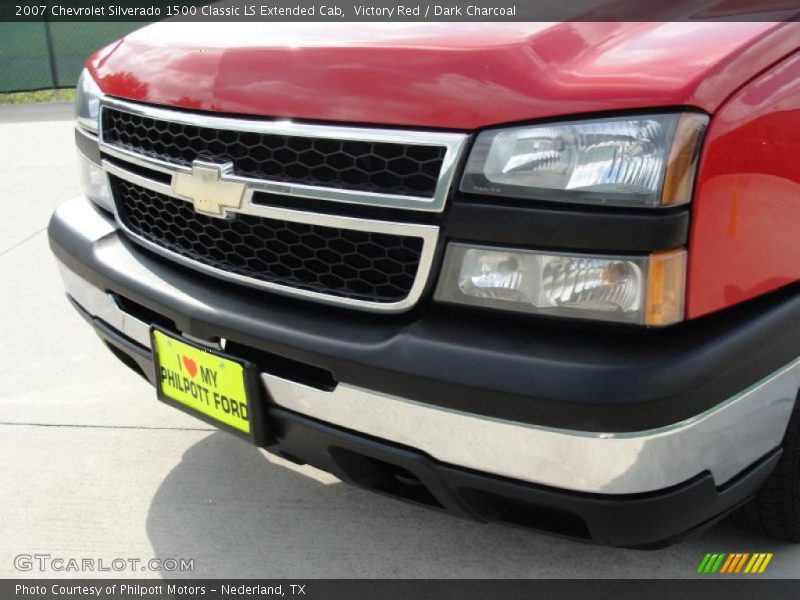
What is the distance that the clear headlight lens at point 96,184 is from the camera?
2523 mm

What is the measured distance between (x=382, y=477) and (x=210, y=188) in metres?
0.78

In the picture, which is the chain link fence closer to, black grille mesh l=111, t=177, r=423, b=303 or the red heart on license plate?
black grille mesh l=111, t=177, r=423, b=303

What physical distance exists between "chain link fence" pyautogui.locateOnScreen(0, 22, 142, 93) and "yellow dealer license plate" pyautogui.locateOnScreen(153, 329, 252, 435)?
12.8m

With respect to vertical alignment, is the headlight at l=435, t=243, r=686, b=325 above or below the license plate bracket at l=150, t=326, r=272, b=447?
above

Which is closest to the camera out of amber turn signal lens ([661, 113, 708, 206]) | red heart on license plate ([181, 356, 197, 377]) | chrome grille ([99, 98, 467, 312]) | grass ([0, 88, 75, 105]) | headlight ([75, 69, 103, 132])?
amber turn signal lens ([661, 113, 708, 206])

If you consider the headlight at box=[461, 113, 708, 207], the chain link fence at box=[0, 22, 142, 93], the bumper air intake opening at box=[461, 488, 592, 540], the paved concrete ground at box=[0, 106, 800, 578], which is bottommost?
the chain link fence at box=[0, 22, 142, 93]

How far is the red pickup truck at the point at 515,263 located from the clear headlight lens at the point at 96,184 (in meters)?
0.57

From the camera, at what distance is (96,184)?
2607 millimetres

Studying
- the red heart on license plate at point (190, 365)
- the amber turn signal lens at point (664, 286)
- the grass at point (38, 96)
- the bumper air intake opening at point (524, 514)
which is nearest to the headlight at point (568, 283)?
the amber turn signal lens at point (664, 286)

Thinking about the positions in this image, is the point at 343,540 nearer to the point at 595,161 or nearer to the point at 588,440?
the point at 588,440

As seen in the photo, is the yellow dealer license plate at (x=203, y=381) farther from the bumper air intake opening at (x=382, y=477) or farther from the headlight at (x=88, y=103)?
the headlight at (x=88, y=103)

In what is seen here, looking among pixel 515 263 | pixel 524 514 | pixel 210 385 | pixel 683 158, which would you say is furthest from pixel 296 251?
pixel 683 158

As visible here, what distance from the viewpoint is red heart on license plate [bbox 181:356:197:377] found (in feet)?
6.76

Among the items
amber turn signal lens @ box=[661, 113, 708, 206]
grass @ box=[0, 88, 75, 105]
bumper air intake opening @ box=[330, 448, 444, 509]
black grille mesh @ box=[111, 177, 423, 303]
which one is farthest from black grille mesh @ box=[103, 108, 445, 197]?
grass @ box=[0, 88, 75, 105]
